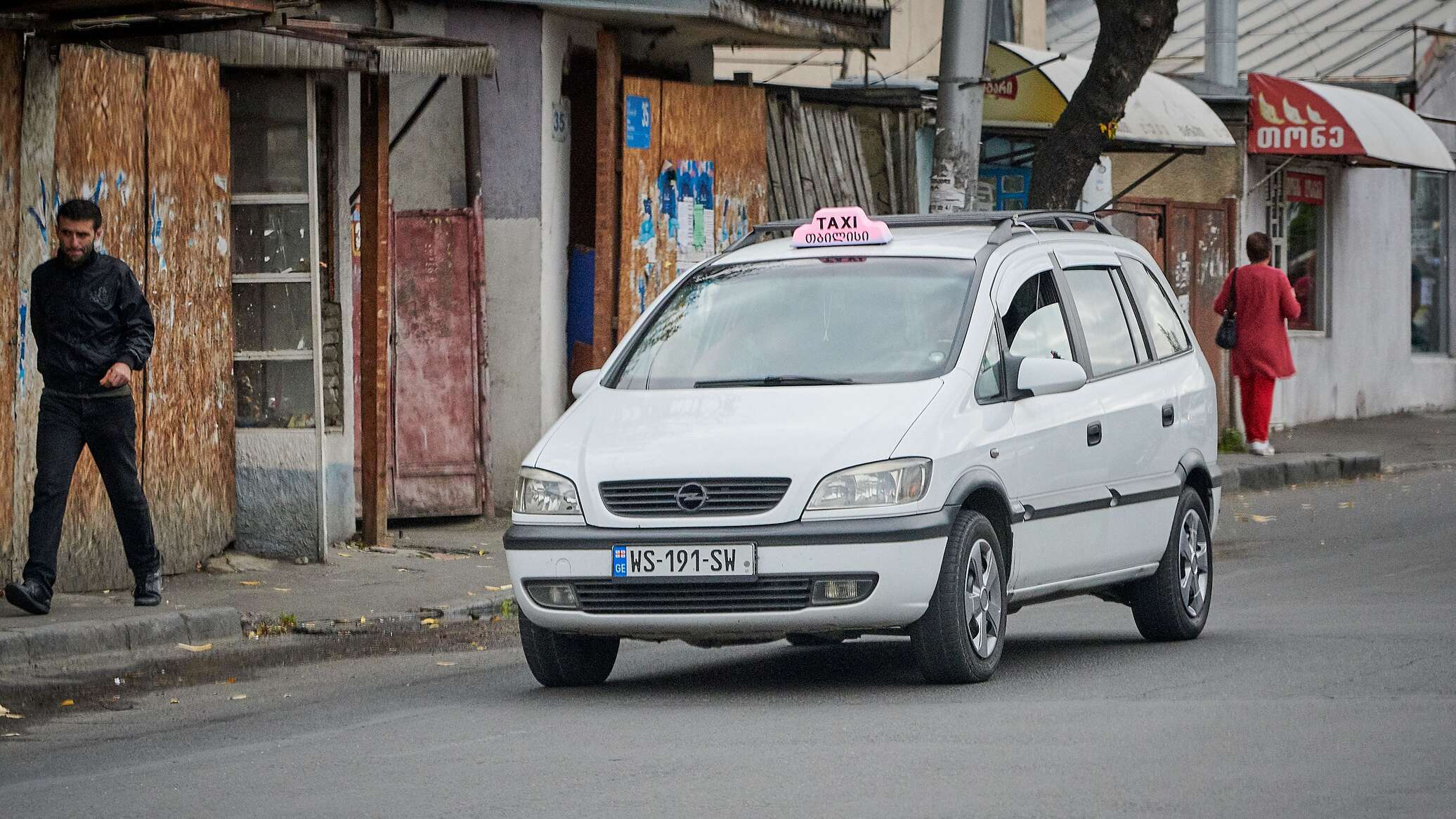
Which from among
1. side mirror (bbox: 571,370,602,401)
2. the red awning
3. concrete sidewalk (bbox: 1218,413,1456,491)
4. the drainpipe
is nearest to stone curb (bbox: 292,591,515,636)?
side mirror (bbox: 571,370,602,401)

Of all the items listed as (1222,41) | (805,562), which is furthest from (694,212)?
(1222,41)

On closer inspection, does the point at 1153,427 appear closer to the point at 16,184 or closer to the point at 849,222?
the point at 849,222

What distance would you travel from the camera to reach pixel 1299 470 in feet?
63.5

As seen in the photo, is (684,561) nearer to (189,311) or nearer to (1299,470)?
(189,311)

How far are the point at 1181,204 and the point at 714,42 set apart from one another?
22.2 ft

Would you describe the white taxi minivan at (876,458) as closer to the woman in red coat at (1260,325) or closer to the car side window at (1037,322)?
the car side window at (1037,322)

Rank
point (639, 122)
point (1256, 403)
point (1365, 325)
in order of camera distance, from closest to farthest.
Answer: point (639, 122), point (1256, 403), point (1365, 325)

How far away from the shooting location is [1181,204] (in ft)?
70.7

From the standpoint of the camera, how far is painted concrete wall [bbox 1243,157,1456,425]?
24125mm

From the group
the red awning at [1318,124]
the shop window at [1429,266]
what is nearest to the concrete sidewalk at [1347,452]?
the shop window at [1429,266]

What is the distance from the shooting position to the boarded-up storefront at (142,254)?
10.9 metres

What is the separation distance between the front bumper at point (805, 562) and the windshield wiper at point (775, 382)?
74 cm

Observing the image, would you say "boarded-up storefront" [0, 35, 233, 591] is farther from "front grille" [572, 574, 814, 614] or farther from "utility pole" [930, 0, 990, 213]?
"utility pole" [930, 0, 990, 213]

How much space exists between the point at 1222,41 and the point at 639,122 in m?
9.45
